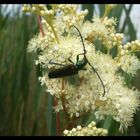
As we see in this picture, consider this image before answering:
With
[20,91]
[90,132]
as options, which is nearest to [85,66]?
[90,132]

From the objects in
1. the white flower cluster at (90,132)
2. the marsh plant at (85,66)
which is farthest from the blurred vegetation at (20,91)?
the white flower cluster at (90,132)

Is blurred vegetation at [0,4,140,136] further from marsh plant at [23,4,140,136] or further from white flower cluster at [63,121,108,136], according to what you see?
white flower cluster at [63,121,108,136]

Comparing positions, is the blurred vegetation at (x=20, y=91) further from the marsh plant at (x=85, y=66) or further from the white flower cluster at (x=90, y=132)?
the white flower cluster at (x=90, y=132)

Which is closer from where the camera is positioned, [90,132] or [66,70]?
[90,132]

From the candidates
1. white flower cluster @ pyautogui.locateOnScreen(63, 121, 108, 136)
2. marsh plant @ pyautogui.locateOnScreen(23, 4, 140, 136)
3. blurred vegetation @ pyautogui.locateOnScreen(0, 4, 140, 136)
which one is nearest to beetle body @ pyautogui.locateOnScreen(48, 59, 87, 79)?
marsh plant @ pyautogui.locateOnScreen(23, 4, 140, 136)

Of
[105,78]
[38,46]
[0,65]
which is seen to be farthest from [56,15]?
[0,65]

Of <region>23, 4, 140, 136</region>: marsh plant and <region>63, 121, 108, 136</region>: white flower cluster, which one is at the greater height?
<region>23, 4, 140, 136</region>: marsh plant

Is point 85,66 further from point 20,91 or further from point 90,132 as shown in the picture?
point 20,91

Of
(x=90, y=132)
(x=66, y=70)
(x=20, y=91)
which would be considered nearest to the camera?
(x=90, y=132)
